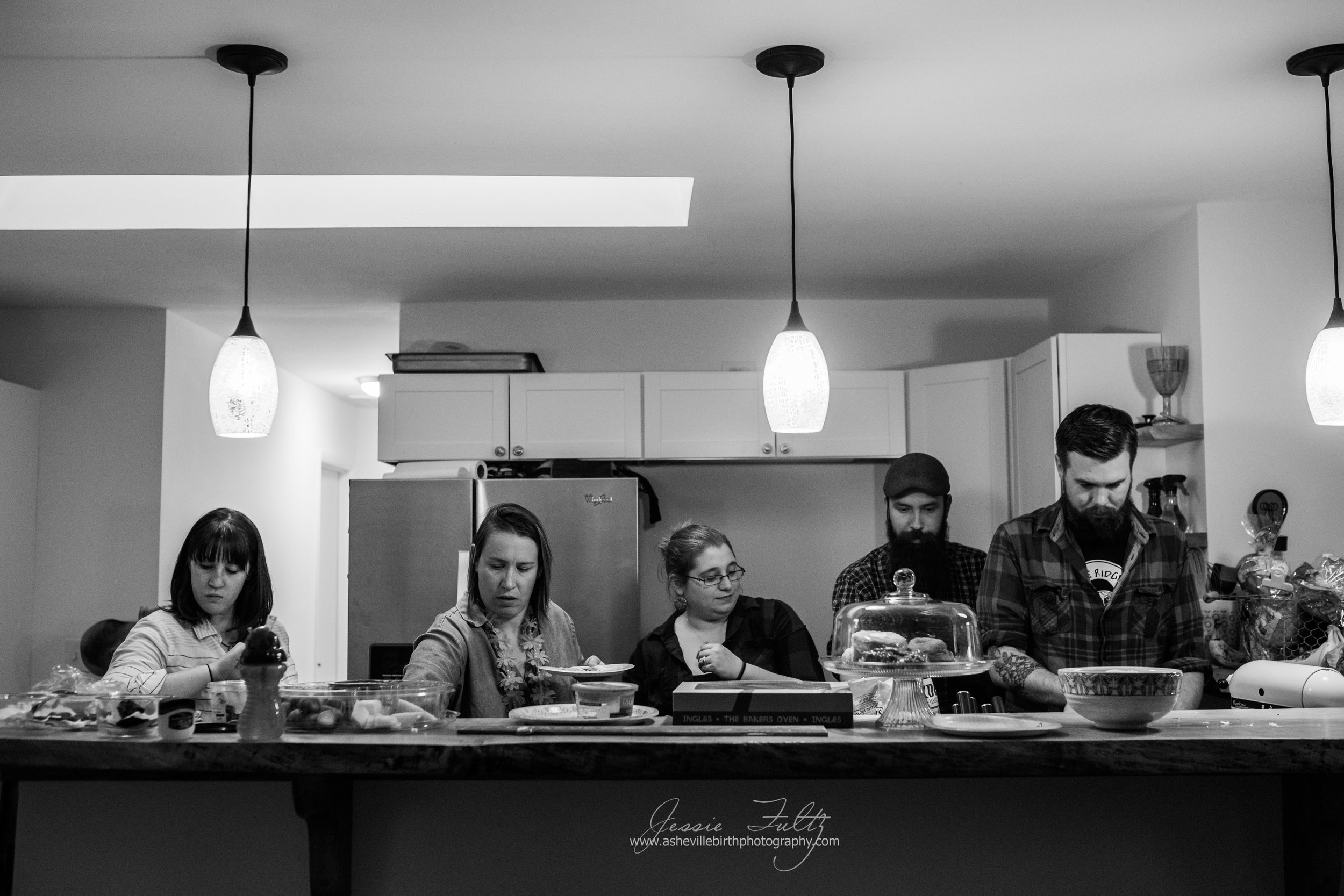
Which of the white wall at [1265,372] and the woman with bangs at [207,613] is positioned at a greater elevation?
the white wall at [1265,372]

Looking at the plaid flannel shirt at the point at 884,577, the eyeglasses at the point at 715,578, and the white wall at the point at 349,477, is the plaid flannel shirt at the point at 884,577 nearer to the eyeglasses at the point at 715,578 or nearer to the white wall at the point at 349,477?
the eyeglasses at the point at 715,578

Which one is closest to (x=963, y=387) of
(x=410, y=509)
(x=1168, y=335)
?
(x=1168, y=335)

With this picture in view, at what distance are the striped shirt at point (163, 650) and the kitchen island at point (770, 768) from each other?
0.54m

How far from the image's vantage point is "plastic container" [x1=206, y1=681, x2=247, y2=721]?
193cm

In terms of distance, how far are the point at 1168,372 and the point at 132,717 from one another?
10.5 feet

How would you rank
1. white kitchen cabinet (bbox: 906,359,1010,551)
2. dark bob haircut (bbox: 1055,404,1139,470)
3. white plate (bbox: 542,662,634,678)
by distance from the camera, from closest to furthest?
white plate (bbox: 542,662,634,678), dark bob haircut (bbox: 1055,404,1139,470), white kitchen cabinet (bbox: 906,359,1010,551)

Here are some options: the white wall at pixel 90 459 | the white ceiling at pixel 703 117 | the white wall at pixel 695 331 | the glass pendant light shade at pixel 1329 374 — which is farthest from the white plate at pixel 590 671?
the white wall at pixel 90 459

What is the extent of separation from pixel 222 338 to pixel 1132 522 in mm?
4424

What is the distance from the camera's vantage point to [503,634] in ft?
8.95

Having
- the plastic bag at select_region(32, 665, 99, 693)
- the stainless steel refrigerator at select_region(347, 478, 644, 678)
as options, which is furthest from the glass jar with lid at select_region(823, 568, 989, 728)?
the stainless steel refrigerator at select_region(347, 478, 644, 678)

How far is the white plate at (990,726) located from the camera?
1.77 meters

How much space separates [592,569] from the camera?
4414 mm

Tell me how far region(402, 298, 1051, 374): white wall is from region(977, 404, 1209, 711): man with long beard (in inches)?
91.2

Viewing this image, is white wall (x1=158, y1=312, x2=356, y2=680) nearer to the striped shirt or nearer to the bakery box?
the striped shirt
